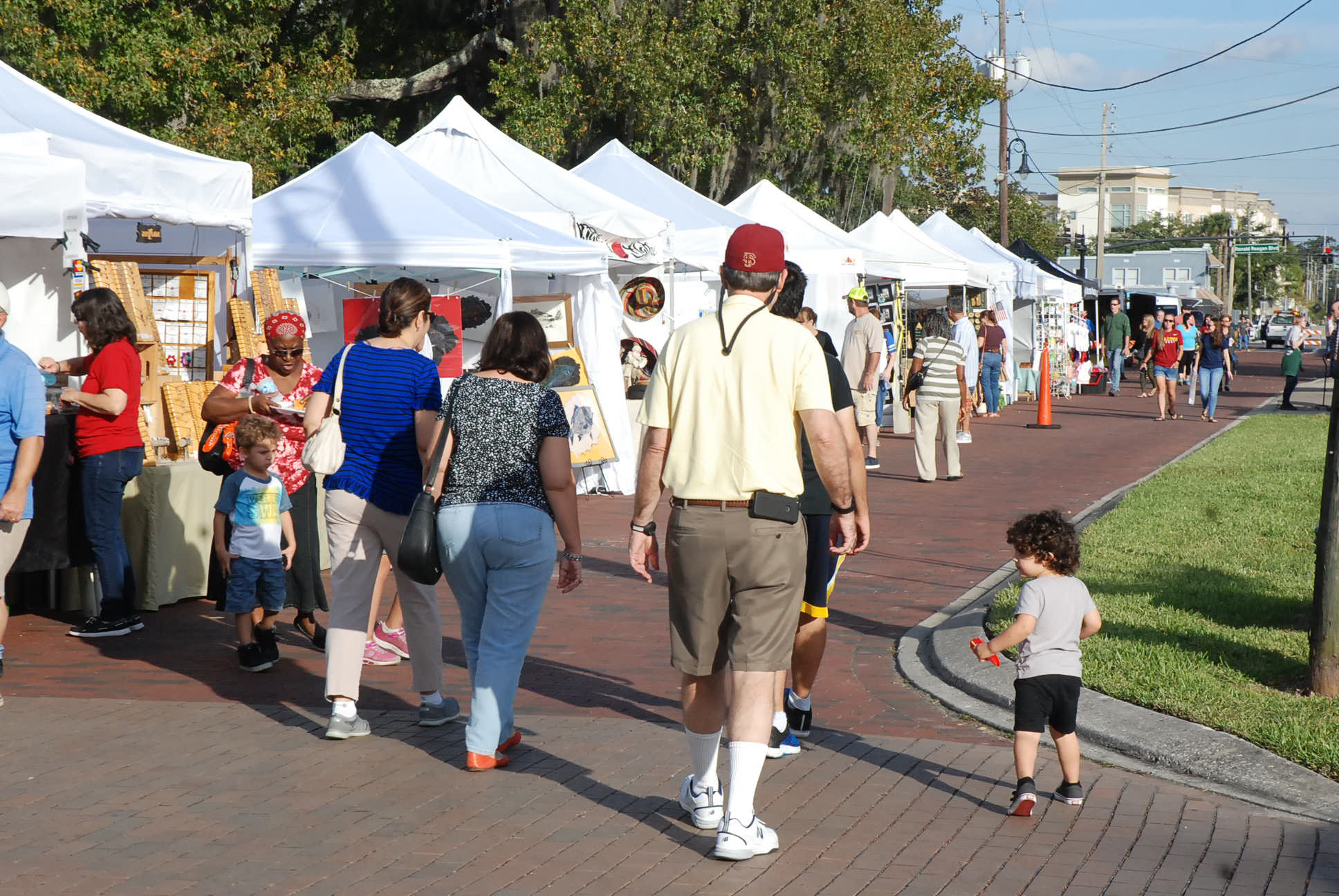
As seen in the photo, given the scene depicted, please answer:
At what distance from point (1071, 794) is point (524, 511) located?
88.3 inches

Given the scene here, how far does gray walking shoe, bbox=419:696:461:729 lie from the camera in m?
6.02

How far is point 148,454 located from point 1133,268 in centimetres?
9812

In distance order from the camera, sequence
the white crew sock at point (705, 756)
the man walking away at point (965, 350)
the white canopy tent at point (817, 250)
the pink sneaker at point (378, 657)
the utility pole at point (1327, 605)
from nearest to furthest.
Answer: the white crew sock at point (705, 756) → the utility pole at point (1327, 605) → the pink sneaker at point (378, 657) → the man walking away at point (965, 350) → the white canopy tent at point (817, 250)

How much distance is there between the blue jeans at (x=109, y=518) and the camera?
7.41 m

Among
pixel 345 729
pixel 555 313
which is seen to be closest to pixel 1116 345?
pixel 555 313

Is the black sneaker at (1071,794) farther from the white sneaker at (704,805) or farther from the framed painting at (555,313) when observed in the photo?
the framed painting at (555,313)

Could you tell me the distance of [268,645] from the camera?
712cm

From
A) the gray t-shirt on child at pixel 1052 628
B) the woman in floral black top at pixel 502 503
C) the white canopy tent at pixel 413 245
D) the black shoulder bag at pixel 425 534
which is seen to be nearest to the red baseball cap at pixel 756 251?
the woman in floral black top at pixel 502 503

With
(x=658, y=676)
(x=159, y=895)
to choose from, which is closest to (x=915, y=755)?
(x=658, y=676)

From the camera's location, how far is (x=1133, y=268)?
99.1 m

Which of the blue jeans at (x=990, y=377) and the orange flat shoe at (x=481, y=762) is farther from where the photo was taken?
the blue jeans at (x=990, y=377)

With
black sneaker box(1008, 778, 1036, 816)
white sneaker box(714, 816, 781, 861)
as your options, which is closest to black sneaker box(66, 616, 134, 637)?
white sneaker box(714, 816, 781, 861)

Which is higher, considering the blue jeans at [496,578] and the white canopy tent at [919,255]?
the white canopy tent at [919,255]

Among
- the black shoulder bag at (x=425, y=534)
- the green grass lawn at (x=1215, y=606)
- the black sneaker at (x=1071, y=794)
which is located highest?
the black shoulder bag at (x=425, y=534)
